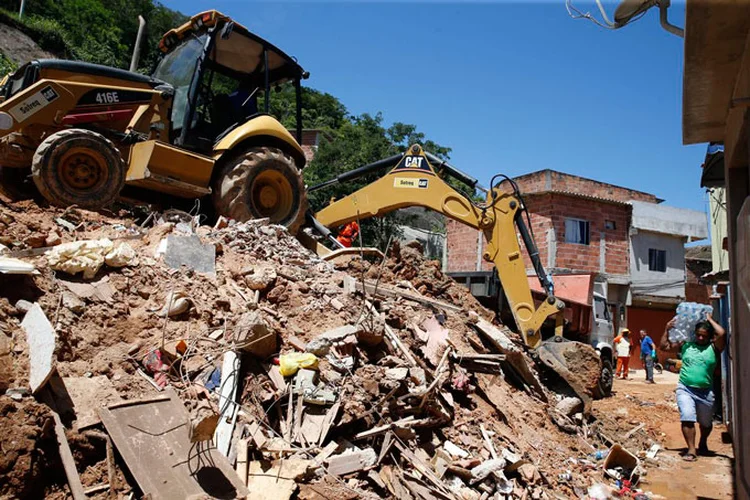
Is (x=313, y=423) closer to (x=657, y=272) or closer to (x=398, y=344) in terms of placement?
(x=398, y=344)

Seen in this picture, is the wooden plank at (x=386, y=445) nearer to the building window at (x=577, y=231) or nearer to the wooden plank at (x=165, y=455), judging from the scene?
the wooden plank at (x=165, y=455)

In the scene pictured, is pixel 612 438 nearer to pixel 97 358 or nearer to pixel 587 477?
pixel 587 477

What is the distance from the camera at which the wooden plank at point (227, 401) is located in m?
3.99

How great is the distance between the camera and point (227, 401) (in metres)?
4.27

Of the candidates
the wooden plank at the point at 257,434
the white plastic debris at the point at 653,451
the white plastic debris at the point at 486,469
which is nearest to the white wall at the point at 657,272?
the white plastic debris at the point at 653,451

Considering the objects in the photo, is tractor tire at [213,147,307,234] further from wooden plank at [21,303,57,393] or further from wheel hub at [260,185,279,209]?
wooden plank at [21,303,57,393]

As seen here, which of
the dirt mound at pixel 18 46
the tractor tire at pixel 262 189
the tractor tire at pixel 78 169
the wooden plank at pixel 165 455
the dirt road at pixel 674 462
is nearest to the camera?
the wooden plank at pixel 165 455

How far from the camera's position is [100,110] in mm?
6801

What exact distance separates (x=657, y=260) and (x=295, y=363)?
76.6 feet

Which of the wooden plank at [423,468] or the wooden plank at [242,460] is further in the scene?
the wooden plank at [423,468]

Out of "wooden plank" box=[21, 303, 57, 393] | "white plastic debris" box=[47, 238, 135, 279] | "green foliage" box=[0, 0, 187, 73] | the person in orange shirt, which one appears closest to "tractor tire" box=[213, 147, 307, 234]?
"white plastic debris" box=[47, 238, 135, 279]

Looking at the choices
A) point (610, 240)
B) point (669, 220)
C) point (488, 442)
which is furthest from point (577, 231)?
point (488, 442)

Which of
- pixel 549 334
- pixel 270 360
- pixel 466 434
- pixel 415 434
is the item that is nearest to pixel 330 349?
pixel 270 360

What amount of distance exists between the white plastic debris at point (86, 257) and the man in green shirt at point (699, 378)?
5924 millimetres
